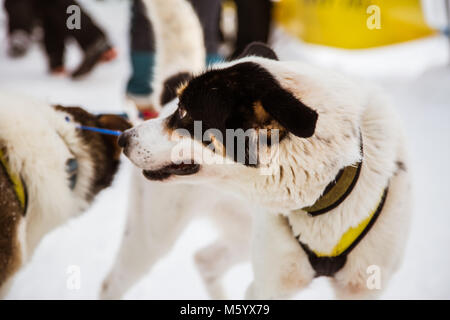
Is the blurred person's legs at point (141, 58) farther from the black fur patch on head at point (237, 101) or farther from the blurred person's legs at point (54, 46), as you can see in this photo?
the blurred person's legs at point (54, 46)

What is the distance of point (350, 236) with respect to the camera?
4.12ft

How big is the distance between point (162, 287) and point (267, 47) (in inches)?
57.4

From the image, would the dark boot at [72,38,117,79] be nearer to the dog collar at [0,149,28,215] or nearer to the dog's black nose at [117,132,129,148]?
the dog collar at [0,149,28,215]

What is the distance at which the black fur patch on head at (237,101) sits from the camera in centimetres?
105

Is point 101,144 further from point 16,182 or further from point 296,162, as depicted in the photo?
point 296,162

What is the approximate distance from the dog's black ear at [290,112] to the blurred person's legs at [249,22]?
365 centimetres

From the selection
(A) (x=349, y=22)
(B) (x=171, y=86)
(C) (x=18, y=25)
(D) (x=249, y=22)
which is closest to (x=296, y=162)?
(B) (x=171, y=86)

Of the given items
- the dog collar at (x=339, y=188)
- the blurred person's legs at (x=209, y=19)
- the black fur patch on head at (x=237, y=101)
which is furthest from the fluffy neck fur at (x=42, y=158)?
the dog collar at (x=339, y=188)

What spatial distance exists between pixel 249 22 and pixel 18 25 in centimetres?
404

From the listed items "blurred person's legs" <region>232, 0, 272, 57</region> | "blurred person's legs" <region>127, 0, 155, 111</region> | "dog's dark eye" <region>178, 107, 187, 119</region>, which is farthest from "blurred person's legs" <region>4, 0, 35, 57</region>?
"dog's dark eye" <region>178, 107, 187, 119</region>

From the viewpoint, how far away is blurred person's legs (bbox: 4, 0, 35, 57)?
6.20 metres

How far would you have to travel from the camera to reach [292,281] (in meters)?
1.31

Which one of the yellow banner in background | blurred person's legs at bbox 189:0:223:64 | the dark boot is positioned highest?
the yellow banner in background

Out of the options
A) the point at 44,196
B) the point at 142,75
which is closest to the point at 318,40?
the point at 142,75
